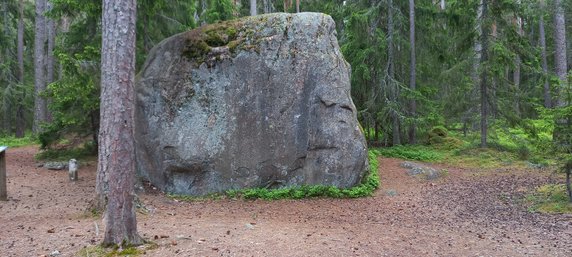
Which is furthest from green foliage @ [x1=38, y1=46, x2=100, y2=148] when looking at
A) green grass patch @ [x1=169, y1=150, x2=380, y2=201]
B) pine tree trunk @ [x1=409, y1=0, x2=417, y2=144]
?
pine tree trunk @ [x1=409, y1=0, x2=417, y2=144]

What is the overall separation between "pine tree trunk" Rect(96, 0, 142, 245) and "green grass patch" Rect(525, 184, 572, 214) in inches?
302

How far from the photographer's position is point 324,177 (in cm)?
1040

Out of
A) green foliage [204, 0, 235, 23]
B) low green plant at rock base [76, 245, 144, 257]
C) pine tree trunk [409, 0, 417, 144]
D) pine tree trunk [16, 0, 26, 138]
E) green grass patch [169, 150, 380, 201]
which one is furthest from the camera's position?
pine tree trunk [16, 0, 26, 138]

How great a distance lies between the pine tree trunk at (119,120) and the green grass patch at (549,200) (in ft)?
25.2

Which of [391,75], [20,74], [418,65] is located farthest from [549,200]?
[20,74]

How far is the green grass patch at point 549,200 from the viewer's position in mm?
8641

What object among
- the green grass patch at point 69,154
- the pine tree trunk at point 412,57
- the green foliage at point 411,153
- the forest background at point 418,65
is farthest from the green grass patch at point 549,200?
the green grass patch at point 69,154

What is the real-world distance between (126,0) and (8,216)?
15.1 ft

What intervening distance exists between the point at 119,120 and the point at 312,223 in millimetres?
3971

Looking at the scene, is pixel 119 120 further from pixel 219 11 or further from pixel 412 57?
pixel 412 57

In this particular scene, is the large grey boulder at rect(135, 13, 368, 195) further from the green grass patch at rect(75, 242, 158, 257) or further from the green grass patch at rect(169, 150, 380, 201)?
the green grass patch at rect(75, 242, 158, 257)

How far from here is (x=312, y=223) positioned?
801 centimetres

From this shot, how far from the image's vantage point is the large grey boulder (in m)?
10.3

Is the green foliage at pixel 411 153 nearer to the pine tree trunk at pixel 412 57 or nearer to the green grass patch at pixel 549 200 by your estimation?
the pine tree trunk at pixel 412 57
